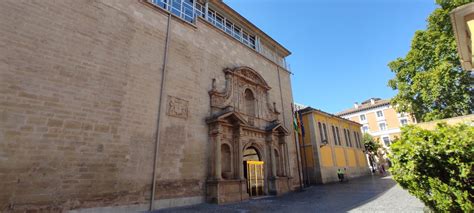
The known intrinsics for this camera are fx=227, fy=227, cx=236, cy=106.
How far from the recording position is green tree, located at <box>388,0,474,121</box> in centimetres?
1372

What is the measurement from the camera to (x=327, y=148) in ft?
67.1

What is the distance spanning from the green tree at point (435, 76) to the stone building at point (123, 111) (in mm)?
10461

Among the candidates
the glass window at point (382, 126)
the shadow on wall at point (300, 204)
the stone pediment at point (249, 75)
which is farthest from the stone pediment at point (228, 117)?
the glass window at point (382, 126)

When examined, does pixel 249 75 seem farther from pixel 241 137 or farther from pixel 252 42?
pixel 241 137

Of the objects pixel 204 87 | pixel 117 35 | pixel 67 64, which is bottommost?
pixel 67 64

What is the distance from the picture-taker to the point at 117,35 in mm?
9086

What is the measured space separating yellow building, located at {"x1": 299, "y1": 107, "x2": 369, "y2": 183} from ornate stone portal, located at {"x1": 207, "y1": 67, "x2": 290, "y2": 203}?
5168 mm

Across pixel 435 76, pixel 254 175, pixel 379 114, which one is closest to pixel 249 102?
pixel 254 175

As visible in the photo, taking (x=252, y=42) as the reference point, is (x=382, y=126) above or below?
below

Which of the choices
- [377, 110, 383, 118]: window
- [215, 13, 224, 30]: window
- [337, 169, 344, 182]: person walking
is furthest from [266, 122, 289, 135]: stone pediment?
[377, 110, 383, 118]: window

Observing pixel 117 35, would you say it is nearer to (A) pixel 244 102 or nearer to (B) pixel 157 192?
(B) pixel 157 192

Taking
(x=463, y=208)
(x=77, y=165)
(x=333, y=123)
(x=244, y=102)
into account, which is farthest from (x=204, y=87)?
(x=333, y=123)

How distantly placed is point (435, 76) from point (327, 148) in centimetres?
951

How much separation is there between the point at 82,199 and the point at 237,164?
21.6 feet
